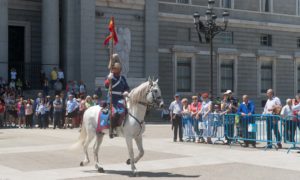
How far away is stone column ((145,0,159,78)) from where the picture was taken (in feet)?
135

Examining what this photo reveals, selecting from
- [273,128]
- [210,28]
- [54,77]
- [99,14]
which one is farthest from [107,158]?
[99,14]

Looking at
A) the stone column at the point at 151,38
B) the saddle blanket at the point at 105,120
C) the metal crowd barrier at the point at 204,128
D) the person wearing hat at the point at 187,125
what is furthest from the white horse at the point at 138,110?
the stone column at the point at 151,38

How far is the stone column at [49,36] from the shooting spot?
3747 centimetres

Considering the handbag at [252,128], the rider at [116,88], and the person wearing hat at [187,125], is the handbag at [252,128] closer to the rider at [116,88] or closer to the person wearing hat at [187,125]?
the person wearing hat at [187,125]

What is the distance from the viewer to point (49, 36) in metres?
37.6

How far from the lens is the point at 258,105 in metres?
49.5

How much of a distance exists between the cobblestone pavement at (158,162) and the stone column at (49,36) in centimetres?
1721

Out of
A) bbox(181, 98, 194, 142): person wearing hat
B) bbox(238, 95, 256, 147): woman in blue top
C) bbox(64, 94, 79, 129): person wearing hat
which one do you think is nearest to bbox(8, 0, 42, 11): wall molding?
bbox(64, 94, 79, 129): person wearing hat

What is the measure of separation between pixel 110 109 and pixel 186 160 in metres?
3.29

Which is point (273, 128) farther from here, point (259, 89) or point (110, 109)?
point (259, 89)

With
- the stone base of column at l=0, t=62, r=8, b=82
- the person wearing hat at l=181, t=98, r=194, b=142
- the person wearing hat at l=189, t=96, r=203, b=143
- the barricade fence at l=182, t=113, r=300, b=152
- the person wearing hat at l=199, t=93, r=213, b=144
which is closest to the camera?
the barricade fence at l=182, t=113, r=300, b=152

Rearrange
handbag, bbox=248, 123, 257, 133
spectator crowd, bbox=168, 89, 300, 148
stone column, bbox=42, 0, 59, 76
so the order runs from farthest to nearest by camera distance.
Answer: stone column, bbox=42, 0, 59, 76, handbag, bbox=248, 123, 257, 133, spectator crowd, bbox=168, 89, 300, 148

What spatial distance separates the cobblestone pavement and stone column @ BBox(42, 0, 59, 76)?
1721 cm

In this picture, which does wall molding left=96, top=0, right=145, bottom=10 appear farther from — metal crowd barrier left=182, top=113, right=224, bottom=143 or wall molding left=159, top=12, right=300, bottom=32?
metal crowd barrier left=182, top=113, right=224, bottom=143
